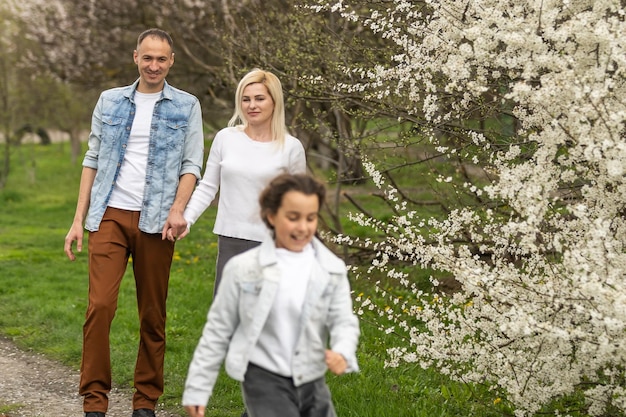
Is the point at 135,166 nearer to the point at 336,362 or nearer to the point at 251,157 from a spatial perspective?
the point at 251,157

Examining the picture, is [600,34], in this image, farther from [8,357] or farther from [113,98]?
[8,357]

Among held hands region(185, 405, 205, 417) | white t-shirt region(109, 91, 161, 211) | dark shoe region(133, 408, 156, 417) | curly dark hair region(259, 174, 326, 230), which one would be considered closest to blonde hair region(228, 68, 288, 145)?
white t-shirt region(109, 91, 161, 211)

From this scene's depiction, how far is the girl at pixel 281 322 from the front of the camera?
342 centimetres

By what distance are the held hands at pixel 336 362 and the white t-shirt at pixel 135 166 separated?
7.21 ft

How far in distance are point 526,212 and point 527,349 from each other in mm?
935

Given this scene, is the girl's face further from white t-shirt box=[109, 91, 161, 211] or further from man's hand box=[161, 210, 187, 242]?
white t-shirt box=[109, 91, 161, 211]

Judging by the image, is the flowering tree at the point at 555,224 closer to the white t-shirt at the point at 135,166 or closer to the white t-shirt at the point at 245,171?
the white t-shirt at the point at 245,171

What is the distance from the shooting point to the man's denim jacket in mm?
5195

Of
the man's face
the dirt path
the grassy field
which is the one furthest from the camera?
the dirt path

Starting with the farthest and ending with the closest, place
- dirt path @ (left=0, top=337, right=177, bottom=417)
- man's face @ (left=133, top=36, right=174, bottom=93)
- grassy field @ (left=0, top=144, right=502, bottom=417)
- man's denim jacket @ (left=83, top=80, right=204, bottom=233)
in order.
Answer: dirt path @ (left=0, top=337, right=177, bottom=417) < grassy field @ (left=0, top=144, right=502, bottom=417) < man's denim jacket @ (left=83, top=80, right=204, bottom=233) < man's face @ (left=133, top=36, right=174, bottom=93)

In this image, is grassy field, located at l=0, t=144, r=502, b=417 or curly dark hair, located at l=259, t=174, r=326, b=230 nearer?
curly dark hair, located at l=259, t=174, r=326, b=230

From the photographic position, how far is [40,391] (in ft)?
21.2

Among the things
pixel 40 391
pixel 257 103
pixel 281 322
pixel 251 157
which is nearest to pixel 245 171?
pixel 251 157

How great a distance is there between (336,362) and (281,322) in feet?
0.85
